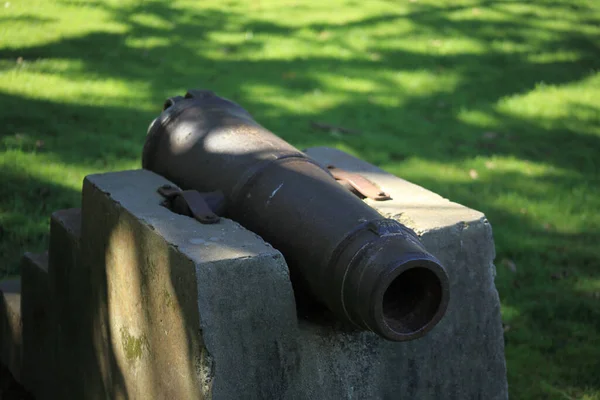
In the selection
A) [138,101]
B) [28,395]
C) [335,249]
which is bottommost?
[28,395]

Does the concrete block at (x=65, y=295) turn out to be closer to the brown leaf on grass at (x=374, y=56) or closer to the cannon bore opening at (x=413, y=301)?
the cannon bore opening at (x=413, y=301)

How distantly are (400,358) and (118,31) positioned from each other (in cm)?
649

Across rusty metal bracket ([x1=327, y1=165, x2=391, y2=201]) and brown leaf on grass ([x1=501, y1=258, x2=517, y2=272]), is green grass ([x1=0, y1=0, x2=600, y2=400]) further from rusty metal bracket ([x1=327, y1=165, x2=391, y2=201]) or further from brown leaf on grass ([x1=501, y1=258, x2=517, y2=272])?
rusty metal bracket ([x1=327, y1=165, x2=391, y2=201])

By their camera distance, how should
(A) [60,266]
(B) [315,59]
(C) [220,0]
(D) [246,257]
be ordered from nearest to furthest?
(D) [246,257], (A) [60,266], (B) [315,59], (C) [220,0]

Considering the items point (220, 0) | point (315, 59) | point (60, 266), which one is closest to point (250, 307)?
point (60, 266)

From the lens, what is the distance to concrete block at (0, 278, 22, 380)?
13.9ft

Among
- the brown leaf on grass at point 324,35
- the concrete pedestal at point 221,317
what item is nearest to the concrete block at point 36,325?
the concrete pedestal at point 221,317

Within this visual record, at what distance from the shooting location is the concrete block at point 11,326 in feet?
13.9

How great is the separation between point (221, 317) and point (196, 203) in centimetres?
55

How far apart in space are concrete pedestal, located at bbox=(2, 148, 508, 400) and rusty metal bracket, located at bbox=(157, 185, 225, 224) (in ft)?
0.15

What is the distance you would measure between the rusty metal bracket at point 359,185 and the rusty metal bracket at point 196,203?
617mm

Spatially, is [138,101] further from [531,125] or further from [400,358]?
[400,358]

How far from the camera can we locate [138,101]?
725cm

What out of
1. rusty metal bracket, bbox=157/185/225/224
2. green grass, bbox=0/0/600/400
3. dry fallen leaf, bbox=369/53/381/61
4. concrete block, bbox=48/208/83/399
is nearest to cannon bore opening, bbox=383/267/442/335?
rusty metal bracket, bbox=157/185/225/224
